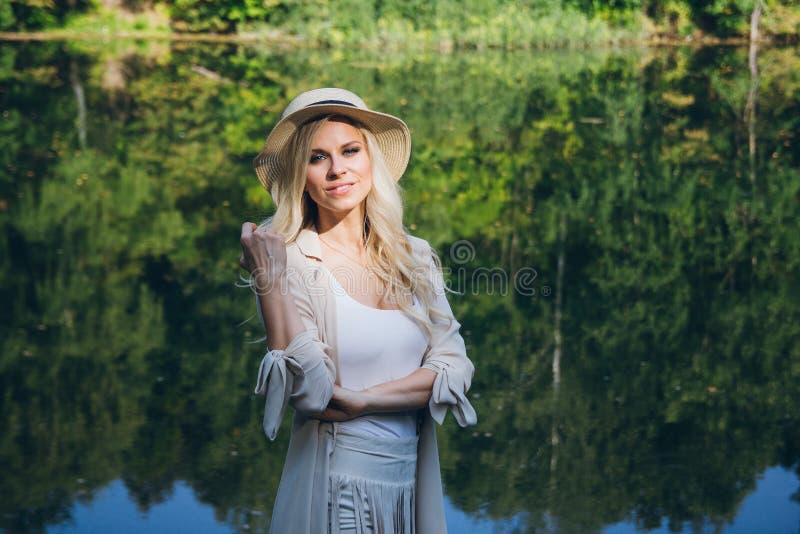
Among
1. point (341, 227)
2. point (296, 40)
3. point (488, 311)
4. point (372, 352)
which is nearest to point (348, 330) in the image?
point (372, 352)

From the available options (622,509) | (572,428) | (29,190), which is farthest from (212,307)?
(29,190)

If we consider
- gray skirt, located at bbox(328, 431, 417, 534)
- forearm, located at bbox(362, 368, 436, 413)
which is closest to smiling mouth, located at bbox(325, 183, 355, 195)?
forearm, located at bbox(362, 368, 436, 413)

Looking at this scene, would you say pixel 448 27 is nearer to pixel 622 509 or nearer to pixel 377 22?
pixel 377 22

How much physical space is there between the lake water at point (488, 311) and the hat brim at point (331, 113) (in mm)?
2958

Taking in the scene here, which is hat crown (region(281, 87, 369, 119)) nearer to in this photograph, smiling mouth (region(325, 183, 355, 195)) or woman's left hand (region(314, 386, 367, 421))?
smiling mouth (region(325, 183, 355, 195))

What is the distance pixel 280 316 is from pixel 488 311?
6580mm

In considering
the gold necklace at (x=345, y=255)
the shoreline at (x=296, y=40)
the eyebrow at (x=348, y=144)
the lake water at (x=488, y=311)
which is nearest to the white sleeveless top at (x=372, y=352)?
the gold necklace at (x=345, y=255)

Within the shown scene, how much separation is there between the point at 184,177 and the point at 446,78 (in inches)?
427

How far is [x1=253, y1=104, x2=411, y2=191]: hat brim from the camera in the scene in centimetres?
257

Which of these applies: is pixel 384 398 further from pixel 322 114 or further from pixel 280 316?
pixel 322 114

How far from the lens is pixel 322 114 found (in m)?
2.61

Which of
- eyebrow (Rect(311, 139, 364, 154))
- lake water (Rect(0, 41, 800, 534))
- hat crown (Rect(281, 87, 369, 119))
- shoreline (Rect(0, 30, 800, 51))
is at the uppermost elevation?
hat crown (Rect(281, 87, 369, 119))

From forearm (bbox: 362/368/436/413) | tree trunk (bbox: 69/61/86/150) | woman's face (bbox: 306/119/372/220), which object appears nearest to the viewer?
A: forearm (bbox: 362/368/436/413)

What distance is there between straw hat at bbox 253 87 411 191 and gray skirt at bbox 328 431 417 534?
707 mm
